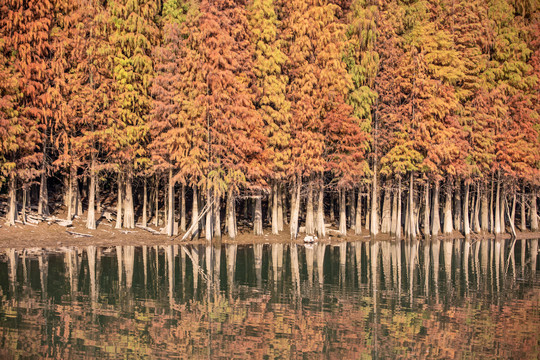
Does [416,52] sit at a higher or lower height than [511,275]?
higher

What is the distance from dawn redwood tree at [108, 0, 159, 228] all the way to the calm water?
28.7 ft

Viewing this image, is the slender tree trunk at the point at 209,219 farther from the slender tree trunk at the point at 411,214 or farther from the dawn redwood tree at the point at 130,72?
the slender tree trunk at the point at 411,214

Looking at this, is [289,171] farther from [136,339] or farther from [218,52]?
[136,339]

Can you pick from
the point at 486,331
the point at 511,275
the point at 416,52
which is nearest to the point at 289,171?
the point at 416,52

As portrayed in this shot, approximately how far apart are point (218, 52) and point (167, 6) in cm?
614

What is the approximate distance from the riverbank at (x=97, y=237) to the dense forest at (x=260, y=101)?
0.97 meters

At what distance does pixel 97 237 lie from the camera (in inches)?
1777

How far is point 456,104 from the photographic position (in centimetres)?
5309

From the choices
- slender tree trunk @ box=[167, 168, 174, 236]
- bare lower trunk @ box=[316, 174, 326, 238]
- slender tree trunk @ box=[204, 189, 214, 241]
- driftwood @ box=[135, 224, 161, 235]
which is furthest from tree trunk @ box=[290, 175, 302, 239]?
driftwood @ box=[135, 224, 161, 235]

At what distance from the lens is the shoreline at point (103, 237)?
41875mm

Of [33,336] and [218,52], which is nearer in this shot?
[33,336]

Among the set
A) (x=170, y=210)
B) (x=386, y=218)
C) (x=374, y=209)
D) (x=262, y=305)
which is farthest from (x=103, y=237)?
(x=262, y=305)

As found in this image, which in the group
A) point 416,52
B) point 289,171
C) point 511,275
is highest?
point 416,52

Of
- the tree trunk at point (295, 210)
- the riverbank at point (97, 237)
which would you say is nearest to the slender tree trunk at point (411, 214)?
the riverbank at point (97, 237)
